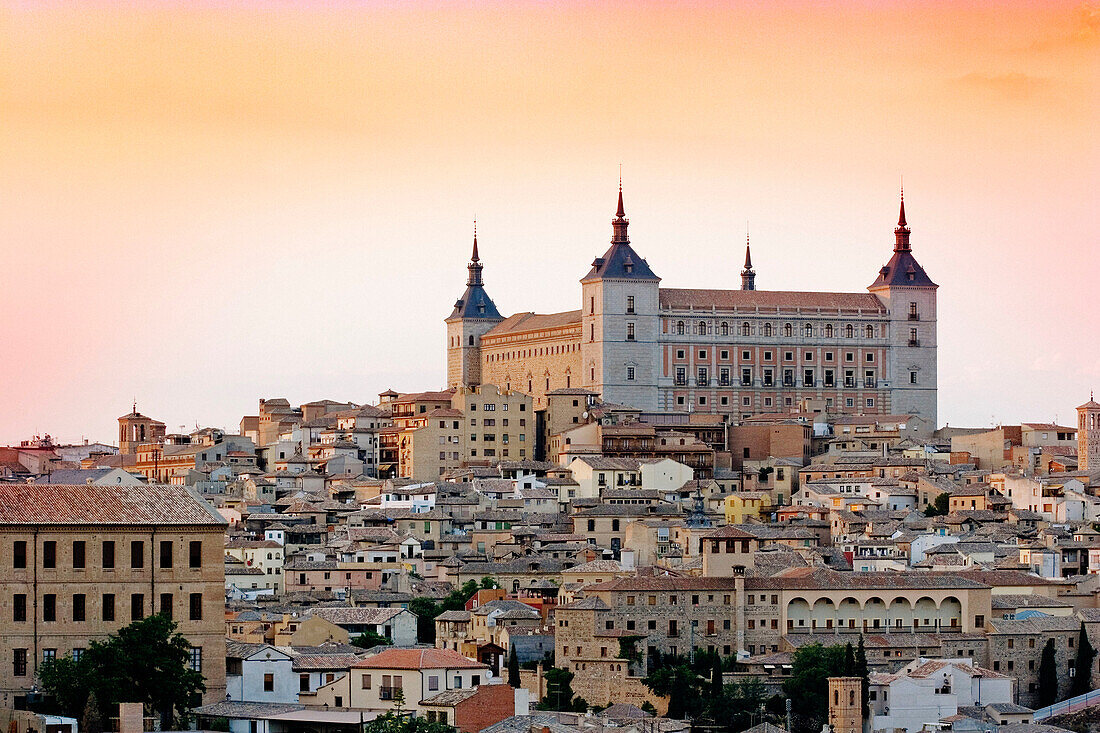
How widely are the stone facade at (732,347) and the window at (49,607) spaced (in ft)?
209

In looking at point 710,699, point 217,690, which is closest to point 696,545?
point 710,699

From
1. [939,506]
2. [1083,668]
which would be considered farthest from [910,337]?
[1083,668]

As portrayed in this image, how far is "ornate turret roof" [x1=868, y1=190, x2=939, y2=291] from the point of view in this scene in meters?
125

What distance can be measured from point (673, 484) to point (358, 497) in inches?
464

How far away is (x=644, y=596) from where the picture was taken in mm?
69062

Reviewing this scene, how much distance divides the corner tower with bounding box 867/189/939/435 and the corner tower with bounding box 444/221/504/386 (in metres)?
19.0

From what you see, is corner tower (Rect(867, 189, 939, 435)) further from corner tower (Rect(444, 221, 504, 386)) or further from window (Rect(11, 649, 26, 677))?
window (Rect(11, 649, 26, 677))

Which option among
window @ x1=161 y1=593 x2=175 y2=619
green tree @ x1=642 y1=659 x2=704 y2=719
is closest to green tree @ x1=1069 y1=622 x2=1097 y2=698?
green tree @ x1=642 y1=659 x2=704 y2=719

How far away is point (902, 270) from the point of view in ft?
413

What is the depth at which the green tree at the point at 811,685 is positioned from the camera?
212ft

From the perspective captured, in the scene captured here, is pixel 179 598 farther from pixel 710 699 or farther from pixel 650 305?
pixel 650 305

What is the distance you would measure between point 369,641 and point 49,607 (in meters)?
16.1

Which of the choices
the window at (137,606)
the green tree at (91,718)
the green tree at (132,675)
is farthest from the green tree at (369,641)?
the green tree at (91,718)

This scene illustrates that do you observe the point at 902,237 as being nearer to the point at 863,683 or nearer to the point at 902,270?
the point at 902,270
